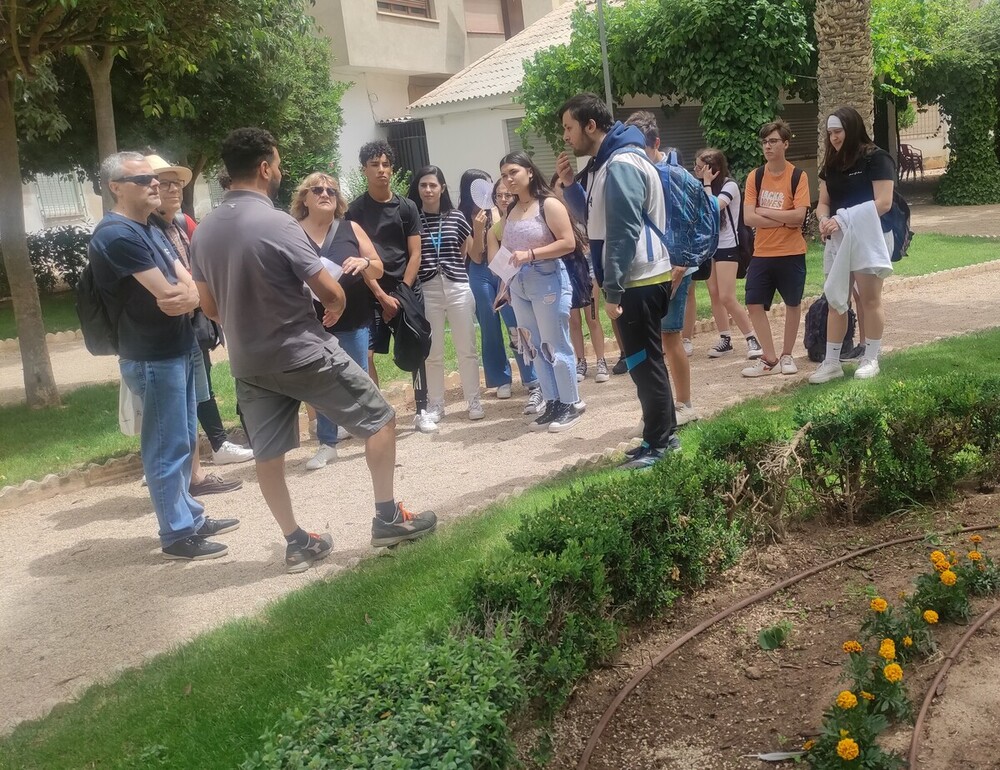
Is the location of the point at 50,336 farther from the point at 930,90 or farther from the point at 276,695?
the point at 930,90

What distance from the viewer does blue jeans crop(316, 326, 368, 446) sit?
6852 millimetres

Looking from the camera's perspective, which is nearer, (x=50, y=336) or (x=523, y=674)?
(x=523, y=674)

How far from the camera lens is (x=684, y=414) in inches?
251

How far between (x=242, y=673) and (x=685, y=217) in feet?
12.4

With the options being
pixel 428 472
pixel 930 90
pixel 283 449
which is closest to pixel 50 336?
pixel 428 472

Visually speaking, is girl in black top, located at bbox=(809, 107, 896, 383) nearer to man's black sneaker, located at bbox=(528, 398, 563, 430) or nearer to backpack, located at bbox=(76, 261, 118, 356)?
man's black sneaker, located at bbox=(528, 398, 563, 430)

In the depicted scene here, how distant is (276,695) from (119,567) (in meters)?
2.40

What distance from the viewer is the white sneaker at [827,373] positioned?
7.20m

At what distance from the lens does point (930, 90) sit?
79.7 ft

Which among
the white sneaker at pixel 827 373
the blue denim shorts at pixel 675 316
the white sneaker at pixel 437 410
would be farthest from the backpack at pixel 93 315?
the white sneaker at pixel 827 373

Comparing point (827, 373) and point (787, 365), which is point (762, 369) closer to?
point (787, 365)

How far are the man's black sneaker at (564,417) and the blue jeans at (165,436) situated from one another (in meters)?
2.67

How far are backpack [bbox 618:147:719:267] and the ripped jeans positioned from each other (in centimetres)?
106

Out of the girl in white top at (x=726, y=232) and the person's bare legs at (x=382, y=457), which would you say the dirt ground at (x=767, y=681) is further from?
the girl in white top at (x=726, y=232)
